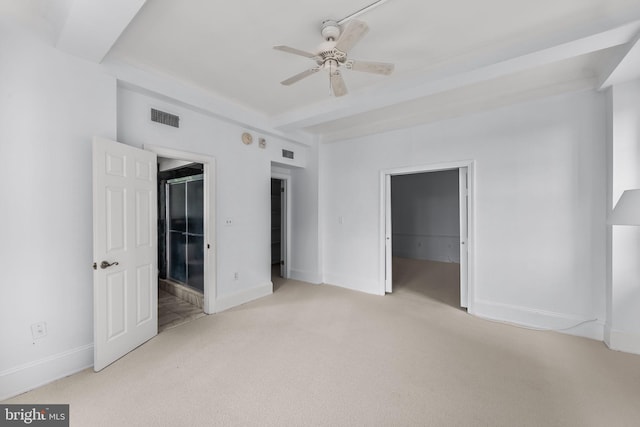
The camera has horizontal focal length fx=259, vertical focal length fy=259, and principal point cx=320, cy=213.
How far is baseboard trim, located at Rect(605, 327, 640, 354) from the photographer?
255 centimetres

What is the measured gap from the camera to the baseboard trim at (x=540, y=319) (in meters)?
2.86

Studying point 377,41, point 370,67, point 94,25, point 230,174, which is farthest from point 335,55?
point 230,174

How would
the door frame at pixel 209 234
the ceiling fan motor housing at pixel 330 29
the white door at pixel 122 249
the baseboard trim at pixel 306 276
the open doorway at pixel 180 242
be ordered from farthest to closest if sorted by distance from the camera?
the baseboard trim at pixel 306 276
the open doorway at pixel 180 242
the door frame at pixel 209 234
the white door at pixel 122 249
the ceiling fan motor housing at pixel 330 29

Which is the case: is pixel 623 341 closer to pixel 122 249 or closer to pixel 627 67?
pixel 627 67

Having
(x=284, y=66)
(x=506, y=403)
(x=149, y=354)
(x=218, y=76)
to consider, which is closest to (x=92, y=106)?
(x=218, y=76)

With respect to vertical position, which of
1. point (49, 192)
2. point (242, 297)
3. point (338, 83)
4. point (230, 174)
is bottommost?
point (242, 297)

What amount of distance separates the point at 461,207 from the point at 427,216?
3.88 m

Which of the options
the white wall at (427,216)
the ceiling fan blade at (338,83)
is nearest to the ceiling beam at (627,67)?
the ceiling fan blade at (338,83)

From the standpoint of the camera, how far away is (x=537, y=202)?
3143 mm

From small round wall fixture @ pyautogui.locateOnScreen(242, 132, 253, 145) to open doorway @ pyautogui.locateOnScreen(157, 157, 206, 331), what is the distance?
0.72 m

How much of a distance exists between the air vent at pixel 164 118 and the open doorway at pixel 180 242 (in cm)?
79

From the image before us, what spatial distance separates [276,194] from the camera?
277 inches

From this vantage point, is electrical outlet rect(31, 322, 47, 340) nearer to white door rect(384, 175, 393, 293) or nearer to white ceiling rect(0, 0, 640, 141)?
white ceiling rect(0, 0, 640, 141)

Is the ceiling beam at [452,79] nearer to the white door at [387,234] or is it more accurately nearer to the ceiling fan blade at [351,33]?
the ceiling fan blade at [351,33]
